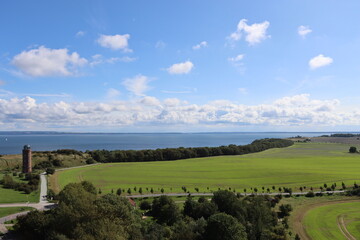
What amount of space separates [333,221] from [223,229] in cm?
2245

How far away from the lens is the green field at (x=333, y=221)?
1368 inches

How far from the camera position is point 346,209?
44656 mm

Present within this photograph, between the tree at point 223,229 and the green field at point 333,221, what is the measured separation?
44.7 feet

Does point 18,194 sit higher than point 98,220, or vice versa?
point 98,220

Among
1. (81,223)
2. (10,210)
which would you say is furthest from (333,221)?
(10,210)

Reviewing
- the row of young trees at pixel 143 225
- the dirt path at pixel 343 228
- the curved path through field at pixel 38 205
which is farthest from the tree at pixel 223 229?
the curved path through field at pixel 38 205

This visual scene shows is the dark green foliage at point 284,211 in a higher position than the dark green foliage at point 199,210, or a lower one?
lower

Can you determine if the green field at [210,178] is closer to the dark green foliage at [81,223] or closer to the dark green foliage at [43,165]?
the dark green foliage at [43,165]

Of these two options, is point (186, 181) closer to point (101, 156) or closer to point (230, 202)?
point (230, 202)

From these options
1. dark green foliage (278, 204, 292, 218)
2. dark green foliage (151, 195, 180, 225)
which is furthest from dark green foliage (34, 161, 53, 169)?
dark green foliage (278, 204, 292, 218)

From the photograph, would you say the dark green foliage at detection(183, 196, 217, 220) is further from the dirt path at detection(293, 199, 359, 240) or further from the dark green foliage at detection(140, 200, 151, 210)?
the dirt path at detection(293, 199, 359, 240)

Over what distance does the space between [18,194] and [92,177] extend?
22276mm

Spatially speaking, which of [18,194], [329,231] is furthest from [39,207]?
[329,231]

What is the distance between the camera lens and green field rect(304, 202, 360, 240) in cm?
3475
